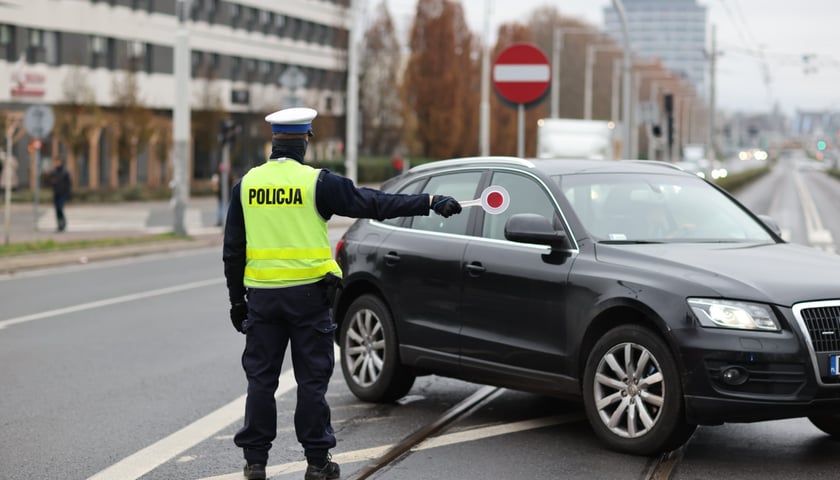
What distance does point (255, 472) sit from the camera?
632 centimetres

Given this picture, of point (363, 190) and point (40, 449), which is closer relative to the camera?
point (363, 190)

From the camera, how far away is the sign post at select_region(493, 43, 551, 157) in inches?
578

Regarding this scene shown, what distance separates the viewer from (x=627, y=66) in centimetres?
3412

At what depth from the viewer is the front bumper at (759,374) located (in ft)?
21.2

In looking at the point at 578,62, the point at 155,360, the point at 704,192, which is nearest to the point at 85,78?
the point at 155,360

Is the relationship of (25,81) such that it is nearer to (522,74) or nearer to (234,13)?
(234,13)

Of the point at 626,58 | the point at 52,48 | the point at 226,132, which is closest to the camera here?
the point at 626,58

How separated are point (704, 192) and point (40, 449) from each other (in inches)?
166

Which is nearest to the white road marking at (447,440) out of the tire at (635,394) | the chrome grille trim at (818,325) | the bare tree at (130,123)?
the tire at (635,394)

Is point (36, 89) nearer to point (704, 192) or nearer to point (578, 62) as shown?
point (704, 192)

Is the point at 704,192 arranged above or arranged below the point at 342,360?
above

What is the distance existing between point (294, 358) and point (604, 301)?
67.9 inches

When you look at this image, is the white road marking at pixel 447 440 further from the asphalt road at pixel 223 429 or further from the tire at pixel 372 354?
the tire at pixel 372 354

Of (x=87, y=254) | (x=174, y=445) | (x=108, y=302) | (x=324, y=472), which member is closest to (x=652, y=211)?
(x=324, y=472)
